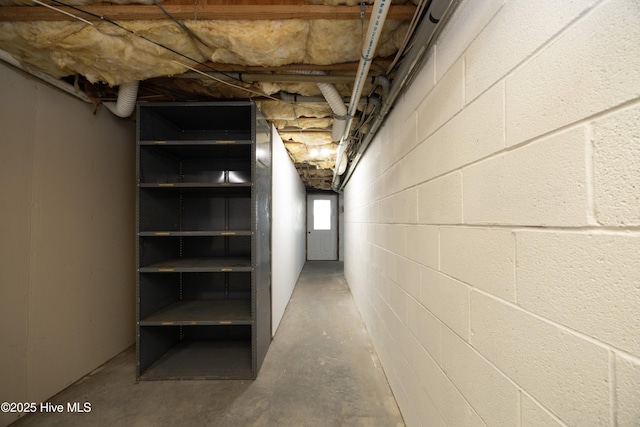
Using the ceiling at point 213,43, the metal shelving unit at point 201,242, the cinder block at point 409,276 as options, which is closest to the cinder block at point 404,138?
the ceiling at point 213,43

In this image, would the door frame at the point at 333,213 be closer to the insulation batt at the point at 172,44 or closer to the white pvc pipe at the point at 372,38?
the white pvc pipe at the point at 372,38

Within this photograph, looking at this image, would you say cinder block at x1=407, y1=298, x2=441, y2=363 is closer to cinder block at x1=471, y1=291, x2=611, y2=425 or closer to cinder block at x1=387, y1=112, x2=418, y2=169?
cinder block at x1=471, y1=291, x2=611, y2=425

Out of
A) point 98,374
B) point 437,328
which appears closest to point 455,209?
point 437,328

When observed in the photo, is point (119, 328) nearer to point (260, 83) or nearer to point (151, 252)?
point (151, 252)

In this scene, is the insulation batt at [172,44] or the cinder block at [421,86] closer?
the cinder block at [421,86]

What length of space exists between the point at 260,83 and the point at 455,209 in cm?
164

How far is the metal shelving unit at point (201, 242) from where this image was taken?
5.94ft

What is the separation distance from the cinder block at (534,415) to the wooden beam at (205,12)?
1574 mm

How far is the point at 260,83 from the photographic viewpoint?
69.1 inches

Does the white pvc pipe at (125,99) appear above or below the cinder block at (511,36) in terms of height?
above

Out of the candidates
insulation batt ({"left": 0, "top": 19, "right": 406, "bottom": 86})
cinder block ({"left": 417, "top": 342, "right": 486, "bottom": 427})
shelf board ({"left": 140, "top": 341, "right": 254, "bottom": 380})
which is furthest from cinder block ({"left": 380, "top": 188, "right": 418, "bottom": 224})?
shelf board ({"left": 140, "top": 341, "right": 254, "bottom": 380})

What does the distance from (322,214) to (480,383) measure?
6549mm

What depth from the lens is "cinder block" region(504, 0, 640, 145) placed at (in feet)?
1.28

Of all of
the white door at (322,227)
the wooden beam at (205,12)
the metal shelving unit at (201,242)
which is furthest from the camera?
the white door at (322,227)
